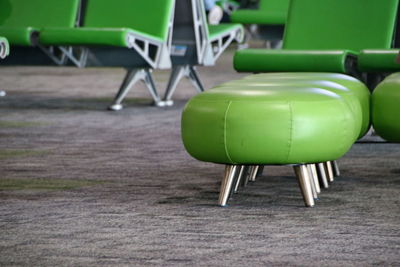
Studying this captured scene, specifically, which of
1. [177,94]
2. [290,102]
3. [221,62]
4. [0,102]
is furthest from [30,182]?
[221,62]

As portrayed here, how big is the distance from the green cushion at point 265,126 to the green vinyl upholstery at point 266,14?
6432 mm

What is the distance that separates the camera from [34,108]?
600 cm

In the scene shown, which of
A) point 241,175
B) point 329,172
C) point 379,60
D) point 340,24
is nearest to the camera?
point 241,175

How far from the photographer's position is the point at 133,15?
611 centimetres

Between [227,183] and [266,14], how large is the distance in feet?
21.9

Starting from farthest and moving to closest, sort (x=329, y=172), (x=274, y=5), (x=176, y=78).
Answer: (x=274, y=5) < (x=176, y=78) < (x=329, y=172)

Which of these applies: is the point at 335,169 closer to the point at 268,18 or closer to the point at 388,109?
the point at 388,109

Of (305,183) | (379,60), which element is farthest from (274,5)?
(305,183)

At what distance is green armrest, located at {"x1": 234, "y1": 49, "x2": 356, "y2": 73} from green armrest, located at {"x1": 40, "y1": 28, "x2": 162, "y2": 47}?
3.48ft

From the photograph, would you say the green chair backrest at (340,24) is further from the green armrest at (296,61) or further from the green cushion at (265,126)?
the green cushion at (265,126)

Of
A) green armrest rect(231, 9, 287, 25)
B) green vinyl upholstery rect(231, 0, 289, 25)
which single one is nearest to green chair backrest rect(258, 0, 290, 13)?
green vinyl upholstery rect(231, 0, 289, 25)

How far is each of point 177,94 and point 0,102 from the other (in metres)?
1.39

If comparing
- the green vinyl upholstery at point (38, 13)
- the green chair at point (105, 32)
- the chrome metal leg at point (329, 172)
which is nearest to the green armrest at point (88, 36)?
the green chair at point (105, 32)

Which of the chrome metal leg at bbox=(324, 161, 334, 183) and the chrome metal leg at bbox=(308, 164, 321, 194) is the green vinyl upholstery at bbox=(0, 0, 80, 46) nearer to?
the chrome metal leg at bbox=(324, 161, 334, 183)
